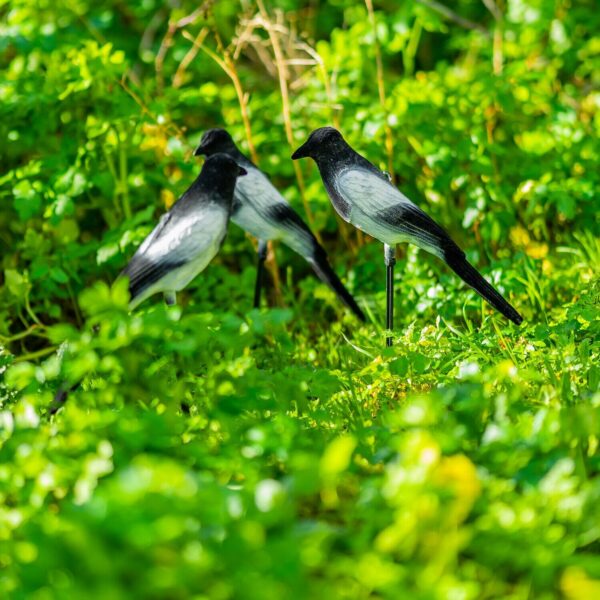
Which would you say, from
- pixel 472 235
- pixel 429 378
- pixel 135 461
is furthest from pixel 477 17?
pixel 135 461

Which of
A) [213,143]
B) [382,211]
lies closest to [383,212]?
[382,211]

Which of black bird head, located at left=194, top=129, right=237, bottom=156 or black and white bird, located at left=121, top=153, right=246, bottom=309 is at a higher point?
black bird head, located at left=194, top=129, right=237, bottom=156

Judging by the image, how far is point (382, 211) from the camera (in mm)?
3086

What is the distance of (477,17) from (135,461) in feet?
19.9

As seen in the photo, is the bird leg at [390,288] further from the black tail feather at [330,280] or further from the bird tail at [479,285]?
the black tail feather at [330,280]

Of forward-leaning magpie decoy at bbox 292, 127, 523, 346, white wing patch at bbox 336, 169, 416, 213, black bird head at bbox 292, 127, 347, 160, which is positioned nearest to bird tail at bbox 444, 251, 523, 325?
forward-leaning magpie decoy at bbox 292, 127, 523, 346

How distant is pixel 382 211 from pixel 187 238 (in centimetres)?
66

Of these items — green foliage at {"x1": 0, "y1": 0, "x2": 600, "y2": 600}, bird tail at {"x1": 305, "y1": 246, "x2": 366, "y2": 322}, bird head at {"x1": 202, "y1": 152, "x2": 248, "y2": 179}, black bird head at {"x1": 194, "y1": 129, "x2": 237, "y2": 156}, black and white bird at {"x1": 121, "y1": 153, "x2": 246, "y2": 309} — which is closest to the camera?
green foliage at {"x1": 0, "y1": 0, "x2": 600, "y2": 600}

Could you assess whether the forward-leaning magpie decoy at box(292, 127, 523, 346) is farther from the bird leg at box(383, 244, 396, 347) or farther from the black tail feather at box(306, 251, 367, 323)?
the black tail feather at box(306, 251, 367, 323)

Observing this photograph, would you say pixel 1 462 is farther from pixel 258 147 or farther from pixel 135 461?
pixel 258 147

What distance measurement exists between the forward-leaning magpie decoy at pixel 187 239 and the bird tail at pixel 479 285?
0.79m

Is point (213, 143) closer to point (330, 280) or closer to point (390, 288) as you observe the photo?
point (330, 280)

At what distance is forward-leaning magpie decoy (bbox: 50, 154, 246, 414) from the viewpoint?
3.04 meters

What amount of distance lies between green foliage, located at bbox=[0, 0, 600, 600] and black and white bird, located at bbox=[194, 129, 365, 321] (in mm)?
357
